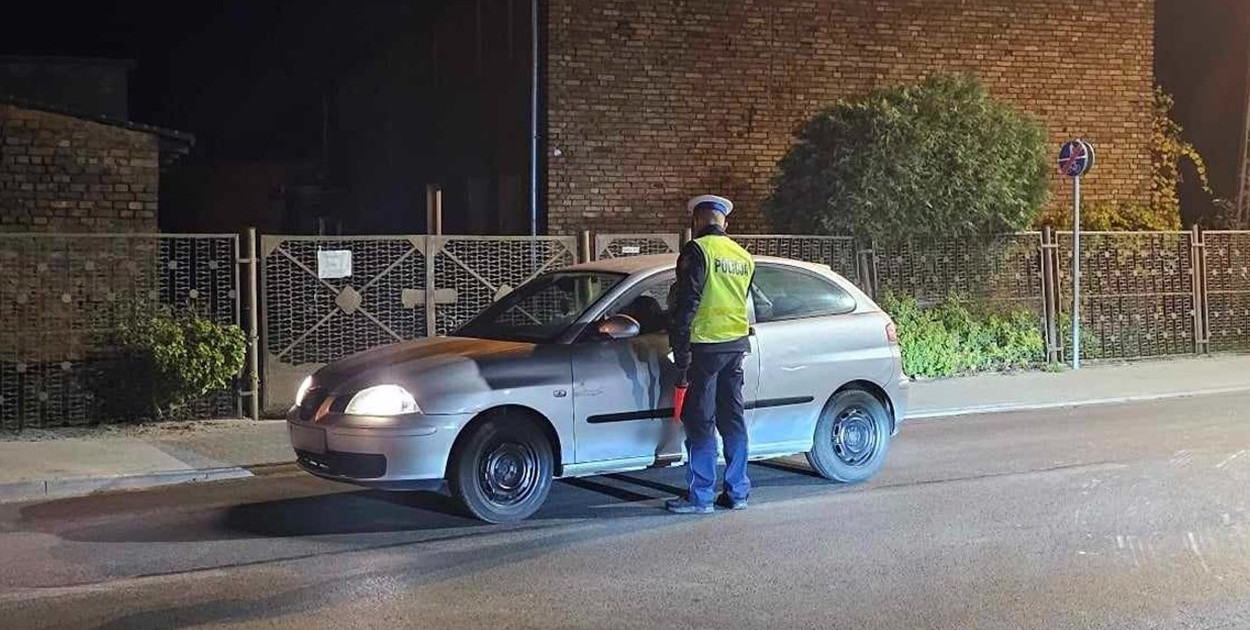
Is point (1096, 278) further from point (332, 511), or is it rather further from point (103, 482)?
point (103, 482)

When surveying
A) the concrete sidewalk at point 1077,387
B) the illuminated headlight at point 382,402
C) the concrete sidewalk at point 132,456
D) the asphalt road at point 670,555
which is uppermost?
the illuminated headlight at point 382,402

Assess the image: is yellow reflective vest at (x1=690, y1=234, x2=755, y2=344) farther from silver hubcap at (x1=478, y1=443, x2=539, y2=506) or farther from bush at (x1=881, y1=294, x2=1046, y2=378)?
bush at (x1=881, y1=294, x2=1046, y2=378)

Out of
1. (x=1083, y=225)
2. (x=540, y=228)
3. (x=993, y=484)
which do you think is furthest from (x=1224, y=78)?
(x=993, y=484)

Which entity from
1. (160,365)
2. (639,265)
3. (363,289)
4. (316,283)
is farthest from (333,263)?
(639,265)

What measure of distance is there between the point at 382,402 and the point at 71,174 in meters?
7.27

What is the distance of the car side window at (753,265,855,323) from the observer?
27.6 ft

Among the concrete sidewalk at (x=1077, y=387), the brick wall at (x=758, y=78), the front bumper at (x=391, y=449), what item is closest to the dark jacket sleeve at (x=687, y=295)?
the front bumper at (x=391, y=449)

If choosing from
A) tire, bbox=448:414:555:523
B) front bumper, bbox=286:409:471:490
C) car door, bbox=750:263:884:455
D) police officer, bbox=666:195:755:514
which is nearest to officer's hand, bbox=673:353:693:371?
police officer, bbox=666:195:755:514

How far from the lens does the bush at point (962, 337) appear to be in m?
14.8

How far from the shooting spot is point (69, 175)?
1280cm

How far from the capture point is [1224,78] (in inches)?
897

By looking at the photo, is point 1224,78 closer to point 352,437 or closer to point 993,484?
point 993,484

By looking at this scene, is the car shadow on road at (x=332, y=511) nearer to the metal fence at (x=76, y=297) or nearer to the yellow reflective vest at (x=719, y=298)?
the yellow reflective vest at (x=719, y=298)

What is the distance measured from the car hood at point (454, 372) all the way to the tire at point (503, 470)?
0.24 metres
